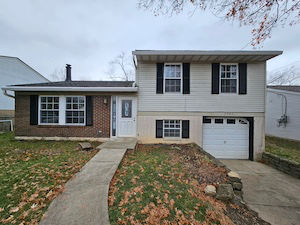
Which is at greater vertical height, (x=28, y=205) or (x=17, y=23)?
(x=17, y=23)

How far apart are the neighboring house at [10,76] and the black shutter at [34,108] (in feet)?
30.2

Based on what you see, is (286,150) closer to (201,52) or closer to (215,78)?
(215,78)

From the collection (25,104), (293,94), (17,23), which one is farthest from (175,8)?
(17,23)

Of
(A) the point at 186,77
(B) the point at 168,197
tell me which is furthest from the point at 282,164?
(B) the point at 168,197

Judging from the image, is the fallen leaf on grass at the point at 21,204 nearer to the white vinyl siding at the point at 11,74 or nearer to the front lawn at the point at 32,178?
the front lawn at the point at 32,178

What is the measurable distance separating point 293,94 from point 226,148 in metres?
7.56

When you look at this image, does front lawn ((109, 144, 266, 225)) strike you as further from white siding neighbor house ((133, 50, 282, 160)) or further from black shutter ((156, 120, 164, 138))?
white siding neighbor house ((133, 50, 282, 160))

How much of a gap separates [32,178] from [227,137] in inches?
311

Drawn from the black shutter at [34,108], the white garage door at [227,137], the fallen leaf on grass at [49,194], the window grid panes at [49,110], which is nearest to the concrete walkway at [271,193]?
the white garage door at [227,137]

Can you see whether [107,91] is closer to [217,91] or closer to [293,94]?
[217,91]

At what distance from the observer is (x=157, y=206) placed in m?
2.34

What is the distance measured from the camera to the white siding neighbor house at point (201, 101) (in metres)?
6.86

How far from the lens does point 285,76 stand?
2334 cm

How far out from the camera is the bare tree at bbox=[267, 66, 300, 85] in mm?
22359
